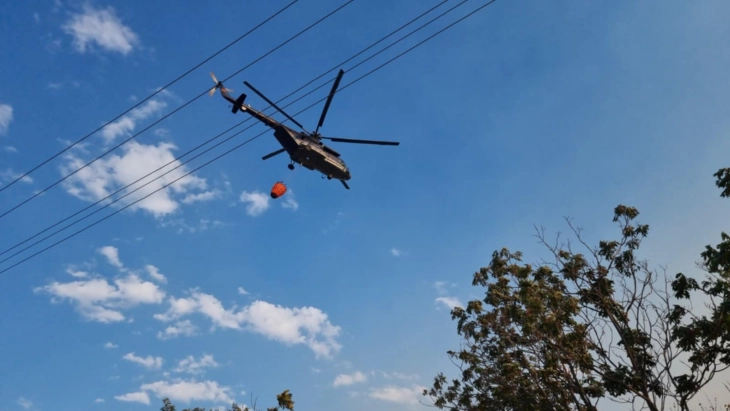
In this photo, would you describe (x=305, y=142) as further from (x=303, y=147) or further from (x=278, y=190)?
(x=278, y=190)

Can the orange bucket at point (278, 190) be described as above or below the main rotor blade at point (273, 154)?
below

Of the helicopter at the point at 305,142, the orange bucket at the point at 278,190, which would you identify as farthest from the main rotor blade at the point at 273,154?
the orange bucket at the point at 278,190

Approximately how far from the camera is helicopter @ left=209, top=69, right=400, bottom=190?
40.7 feet

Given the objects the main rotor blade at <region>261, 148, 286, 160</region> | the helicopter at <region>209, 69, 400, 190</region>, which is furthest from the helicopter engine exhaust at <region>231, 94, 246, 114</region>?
the main rotor blade at <region>261, 148, 286, 160</region>

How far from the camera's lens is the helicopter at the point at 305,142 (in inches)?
489

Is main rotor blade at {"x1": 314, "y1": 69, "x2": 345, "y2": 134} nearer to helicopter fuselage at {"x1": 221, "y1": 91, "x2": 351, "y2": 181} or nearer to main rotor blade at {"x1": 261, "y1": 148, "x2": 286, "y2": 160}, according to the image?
helicopter fuselage at {"x1": 221, "y1": 91, "x2": 351, "y2": 181}

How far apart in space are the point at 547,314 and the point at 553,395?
2.74 m

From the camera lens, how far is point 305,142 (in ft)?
44.6

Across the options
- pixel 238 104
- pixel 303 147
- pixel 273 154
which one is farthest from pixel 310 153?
pixel 238 104

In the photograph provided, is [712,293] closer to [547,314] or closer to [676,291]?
[676,291]

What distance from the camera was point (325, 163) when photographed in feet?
46.9

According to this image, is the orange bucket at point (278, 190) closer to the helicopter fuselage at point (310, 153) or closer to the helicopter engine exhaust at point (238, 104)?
the helicopter fuselage at point (310, 153)

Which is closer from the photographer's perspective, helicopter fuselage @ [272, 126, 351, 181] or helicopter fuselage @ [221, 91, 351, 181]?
helicopter fuselage @ [221, 91, 351, 181]

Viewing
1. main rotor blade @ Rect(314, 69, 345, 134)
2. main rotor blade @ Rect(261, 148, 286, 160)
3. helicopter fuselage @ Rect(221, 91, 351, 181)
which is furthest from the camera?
main rotor blade @ Rect(261, 148, 286, 160)
